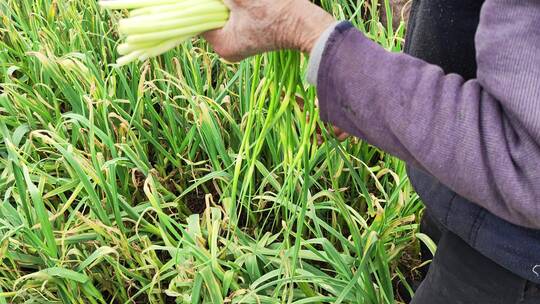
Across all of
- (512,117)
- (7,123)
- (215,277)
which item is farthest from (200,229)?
(512,117)

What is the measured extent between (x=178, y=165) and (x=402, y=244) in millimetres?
610

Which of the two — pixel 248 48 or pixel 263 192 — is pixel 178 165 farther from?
pixel 248 48

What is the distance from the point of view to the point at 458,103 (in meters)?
0.63

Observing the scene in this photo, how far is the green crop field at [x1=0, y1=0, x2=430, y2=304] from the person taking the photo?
4.03ft

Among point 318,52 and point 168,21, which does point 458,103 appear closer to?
point 318,52

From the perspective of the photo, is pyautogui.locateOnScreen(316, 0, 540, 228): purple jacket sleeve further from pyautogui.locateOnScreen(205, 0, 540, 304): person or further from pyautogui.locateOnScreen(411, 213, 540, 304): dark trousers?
pyautogui.locateOnScreen(411, 213, 540, 304): dark trousers

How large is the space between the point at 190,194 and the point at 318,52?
3.17 feet

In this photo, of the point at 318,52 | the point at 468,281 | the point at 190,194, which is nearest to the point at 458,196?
the point at 468,281

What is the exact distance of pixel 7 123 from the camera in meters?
1.70

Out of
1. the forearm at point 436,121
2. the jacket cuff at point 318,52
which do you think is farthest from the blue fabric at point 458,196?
the jacket cuff at point 318,52

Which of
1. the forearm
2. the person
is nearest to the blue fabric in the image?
the person

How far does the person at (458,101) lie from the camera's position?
59 centimetres

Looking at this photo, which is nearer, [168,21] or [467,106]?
[467,106]

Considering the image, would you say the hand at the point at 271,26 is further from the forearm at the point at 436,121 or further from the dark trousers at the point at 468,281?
the dark trousers at the point at 468,281
